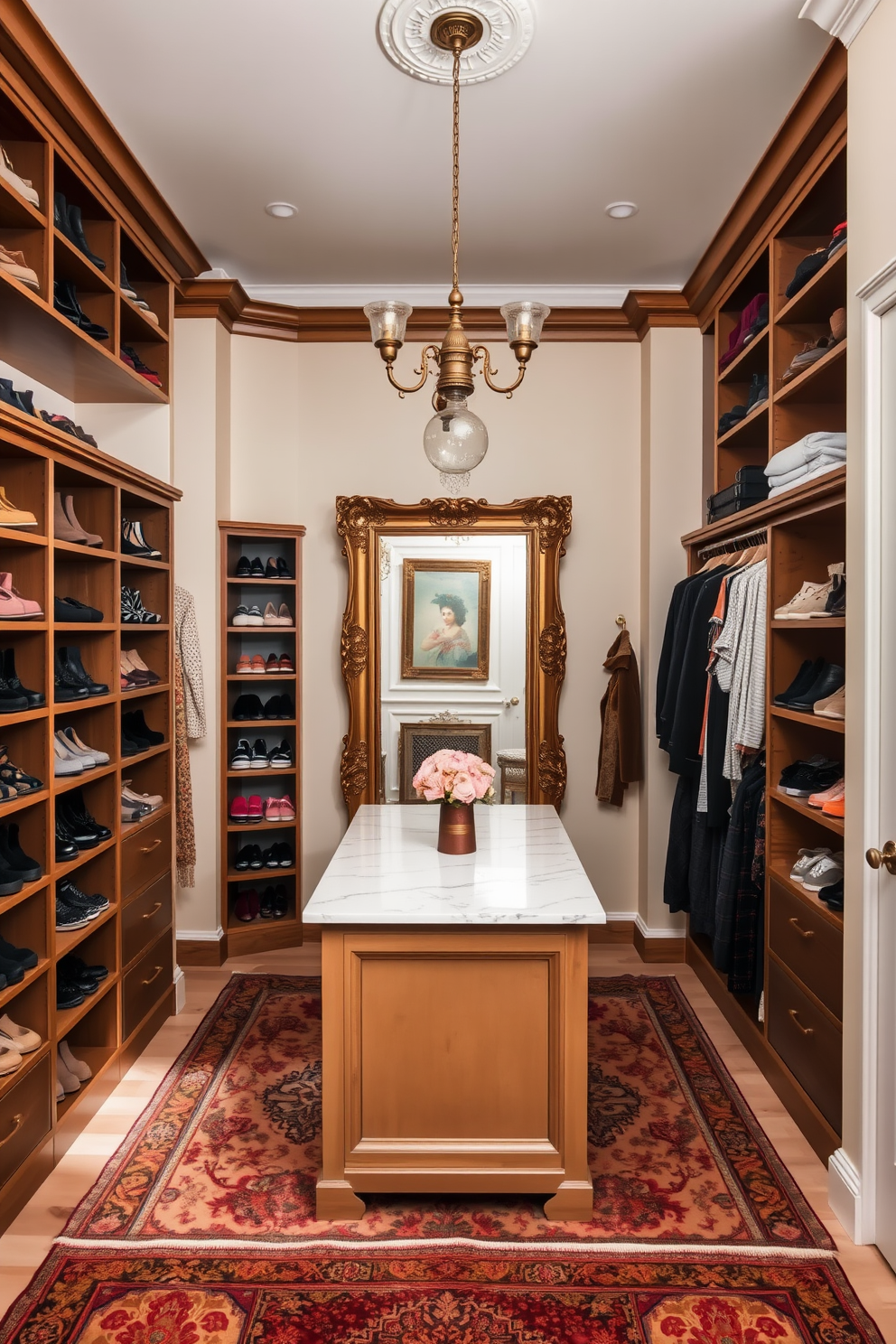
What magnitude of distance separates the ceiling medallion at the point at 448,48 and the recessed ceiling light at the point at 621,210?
0.91m

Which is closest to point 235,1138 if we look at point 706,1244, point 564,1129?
point 564,1129

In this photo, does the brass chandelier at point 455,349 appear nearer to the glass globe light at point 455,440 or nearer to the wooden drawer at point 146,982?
the glass globe light at point 455,440

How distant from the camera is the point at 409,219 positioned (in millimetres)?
3451

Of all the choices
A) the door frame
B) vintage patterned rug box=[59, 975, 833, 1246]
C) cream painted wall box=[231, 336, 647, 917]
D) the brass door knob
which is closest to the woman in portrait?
cream painted wall box=[231, 336, 647, 917]

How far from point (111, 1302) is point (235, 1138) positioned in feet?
2.09

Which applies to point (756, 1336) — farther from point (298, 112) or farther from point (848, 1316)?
point (298, 112)

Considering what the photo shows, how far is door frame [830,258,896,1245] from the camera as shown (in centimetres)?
204

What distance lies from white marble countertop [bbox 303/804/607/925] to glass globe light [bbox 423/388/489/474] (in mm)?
1080

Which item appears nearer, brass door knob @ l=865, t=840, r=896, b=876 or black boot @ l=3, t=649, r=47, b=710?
brass door knob @ l=865, t=840, r=896, b=876

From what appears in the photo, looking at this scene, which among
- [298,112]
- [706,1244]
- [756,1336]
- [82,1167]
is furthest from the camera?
[298,112]

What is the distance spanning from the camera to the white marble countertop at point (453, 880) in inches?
81.6

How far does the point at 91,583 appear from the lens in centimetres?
291

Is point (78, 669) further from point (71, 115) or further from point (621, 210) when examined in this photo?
point (621, 210)

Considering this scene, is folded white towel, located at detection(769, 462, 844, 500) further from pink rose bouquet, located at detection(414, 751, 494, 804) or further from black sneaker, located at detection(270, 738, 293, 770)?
black sneaker, located at detection(270, 738, 293, 770)
